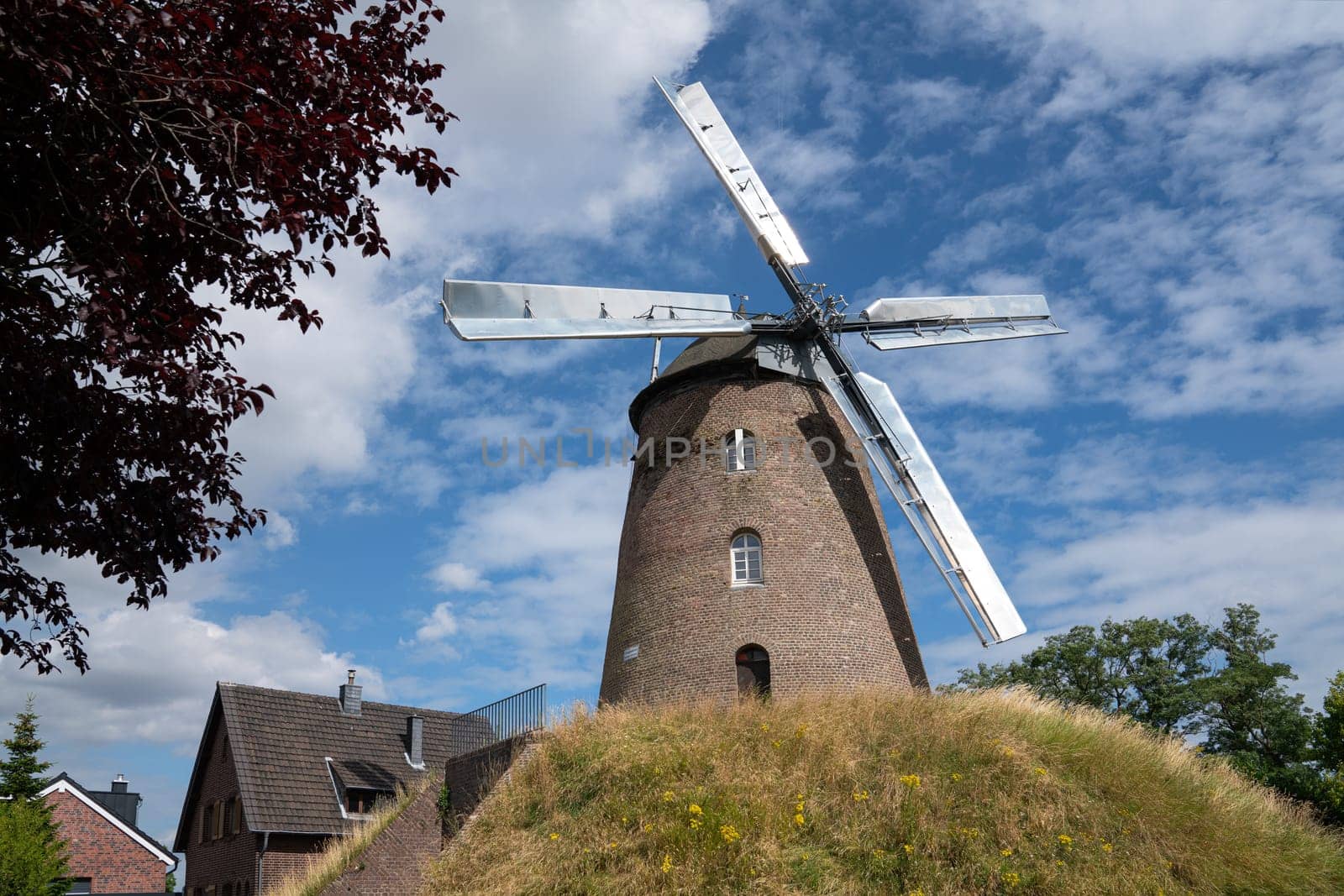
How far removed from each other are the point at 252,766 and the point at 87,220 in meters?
21.7

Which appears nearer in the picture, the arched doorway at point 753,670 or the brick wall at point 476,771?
the brick wall at point 476,771

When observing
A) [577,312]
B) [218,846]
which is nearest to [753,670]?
[577,312]

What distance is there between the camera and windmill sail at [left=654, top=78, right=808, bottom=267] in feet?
60.0

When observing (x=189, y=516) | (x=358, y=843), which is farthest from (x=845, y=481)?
(x=189, y=516)

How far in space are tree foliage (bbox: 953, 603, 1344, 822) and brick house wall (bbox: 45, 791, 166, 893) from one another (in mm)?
28236

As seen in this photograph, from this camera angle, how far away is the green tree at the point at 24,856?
75.9 feet

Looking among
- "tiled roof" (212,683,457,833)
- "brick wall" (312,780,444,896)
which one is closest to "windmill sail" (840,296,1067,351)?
"brick wall" (312,780,444,896)

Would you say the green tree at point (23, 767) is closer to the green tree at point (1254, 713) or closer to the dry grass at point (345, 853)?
the dry grass at point (345, 853)

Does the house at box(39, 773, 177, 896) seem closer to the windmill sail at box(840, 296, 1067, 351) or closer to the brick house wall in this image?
the brick house wall

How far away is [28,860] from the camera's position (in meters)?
23.5

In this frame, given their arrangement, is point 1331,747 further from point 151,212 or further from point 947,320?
point 151,212

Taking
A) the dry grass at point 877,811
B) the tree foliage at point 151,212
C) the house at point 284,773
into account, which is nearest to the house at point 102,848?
the house at point 284,773

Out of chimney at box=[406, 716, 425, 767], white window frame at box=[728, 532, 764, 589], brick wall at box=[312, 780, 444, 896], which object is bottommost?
brick wall at box=[312, 780, 444, 896]

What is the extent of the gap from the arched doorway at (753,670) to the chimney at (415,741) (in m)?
14.9
